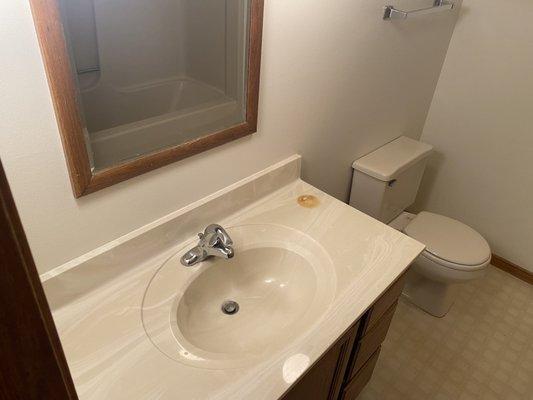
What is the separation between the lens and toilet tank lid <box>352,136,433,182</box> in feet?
5.50

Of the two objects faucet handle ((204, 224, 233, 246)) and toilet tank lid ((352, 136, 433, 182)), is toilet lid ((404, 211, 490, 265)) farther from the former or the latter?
faucet handle ((204, 224, 233, 246))

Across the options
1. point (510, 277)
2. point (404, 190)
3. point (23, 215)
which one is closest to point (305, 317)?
point (23, 215)

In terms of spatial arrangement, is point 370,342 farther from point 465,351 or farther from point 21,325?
point 21,325

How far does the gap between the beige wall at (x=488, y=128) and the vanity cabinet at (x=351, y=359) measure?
122cm

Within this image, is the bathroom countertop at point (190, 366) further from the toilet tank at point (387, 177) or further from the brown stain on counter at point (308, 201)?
the toilet tank at point (387, 177)

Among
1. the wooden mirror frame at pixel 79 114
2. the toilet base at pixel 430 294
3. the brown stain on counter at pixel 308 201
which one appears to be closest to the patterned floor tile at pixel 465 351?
the toilet base at pixel 430 294

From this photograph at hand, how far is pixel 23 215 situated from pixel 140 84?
37cm

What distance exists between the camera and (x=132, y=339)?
0.85 m

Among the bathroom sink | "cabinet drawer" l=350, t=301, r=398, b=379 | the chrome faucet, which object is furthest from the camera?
"cabinet drawer" l=350, t=301, r=398, b=379

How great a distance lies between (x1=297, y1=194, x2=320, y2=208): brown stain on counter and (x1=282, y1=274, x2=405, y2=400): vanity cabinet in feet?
Result: 1.16

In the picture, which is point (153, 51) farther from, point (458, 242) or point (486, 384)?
point (486, 384)

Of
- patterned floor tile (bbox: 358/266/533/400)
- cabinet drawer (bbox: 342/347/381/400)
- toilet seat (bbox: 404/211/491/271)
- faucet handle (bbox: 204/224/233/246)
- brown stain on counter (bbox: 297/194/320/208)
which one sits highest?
faucet handle (bbox: 204/224/233/246)

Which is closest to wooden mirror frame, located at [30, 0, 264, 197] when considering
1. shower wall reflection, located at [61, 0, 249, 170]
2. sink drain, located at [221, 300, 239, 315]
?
shower wall reflection, located at [61, 0, 249, 170]

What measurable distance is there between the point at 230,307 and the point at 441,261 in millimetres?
1083
